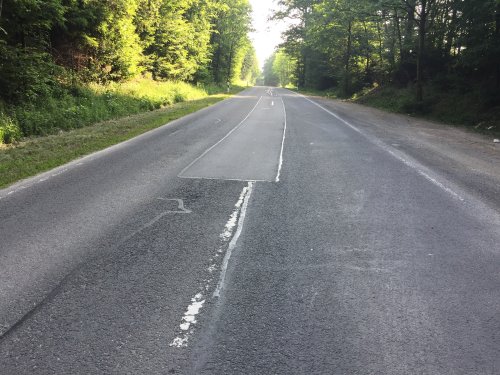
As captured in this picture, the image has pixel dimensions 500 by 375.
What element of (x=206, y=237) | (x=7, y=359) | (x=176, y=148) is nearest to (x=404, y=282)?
(x=206, y=237)

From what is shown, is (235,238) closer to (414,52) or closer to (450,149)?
(450,149)

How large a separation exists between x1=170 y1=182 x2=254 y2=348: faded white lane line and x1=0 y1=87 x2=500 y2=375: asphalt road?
0.02 meters

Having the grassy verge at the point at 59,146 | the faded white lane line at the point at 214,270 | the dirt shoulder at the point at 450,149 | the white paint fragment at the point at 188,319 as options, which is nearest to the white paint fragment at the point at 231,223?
the faded white lane line at the point at 214,270

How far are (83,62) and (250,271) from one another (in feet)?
58.2

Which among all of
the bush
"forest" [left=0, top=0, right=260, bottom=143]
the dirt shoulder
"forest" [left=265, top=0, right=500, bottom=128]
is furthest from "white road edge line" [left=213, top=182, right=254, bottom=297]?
"forest" [left=265, top=0, right=500, bottom=128]

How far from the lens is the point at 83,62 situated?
18.5 m

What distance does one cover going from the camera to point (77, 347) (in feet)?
9.64

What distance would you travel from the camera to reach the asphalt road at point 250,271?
2.91m

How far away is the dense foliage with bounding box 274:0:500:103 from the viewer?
1677 cm

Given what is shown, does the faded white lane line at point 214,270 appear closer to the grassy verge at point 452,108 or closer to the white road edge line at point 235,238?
the white road edge line at point 235,238

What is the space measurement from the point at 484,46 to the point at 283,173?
12797 mm

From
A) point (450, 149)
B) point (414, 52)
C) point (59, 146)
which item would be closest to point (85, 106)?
point (59, 146)

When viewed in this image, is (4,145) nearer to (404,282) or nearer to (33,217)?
(33,217)

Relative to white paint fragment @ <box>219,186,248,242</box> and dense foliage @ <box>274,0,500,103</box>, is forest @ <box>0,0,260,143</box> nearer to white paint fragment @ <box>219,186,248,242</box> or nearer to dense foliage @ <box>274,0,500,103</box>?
white paint fragment @ <box>219,186,248,242</box>
